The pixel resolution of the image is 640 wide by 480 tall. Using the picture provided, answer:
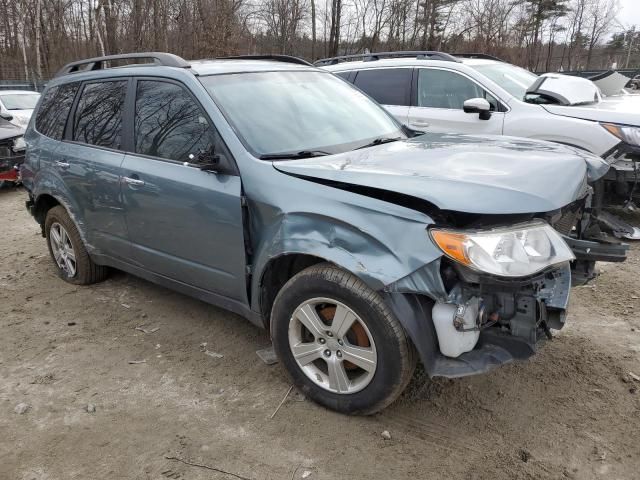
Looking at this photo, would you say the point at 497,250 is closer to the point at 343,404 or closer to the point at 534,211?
the point at 534,211

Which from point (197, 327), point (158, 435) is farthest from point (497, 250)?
point (197, 327)

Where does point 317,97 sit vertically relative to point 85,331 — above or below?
above

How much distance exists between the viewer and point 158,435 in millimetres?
2750

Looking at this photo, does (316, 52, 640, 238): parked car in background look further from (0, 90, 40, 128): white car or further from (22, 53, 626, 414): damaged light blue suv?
(0, 90, 40, 128): white car

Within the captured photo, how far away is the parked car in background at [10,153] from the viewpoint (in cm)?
873

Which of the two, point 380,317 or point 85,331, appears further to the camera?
point 85,331

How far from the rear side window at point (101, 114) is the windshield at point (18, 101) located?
390 inches

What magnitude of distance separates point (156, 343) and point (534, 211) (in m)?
2.67

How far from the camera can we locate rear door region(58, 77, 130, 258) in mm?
3871

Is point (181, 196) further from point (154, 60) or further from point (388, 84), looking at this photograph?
point (388, 84)

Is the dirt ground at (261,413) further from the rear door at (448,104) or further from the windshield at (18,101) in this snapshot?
the windshield at (18,101)

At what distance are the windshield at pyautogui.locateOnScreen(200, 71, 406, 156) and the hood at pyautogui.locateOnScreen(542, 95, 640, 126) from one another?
282cm

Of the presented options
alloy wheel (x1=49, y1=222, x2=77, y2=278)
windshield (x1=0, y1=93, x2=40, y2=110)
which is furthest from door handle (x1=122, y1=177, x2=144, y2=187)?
windshield (x1=0, y1=93, x2=40, y2=110)

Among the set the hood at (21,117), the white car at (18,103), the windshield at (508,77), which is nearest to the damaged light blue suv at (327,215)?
the windshield at (508,77)
